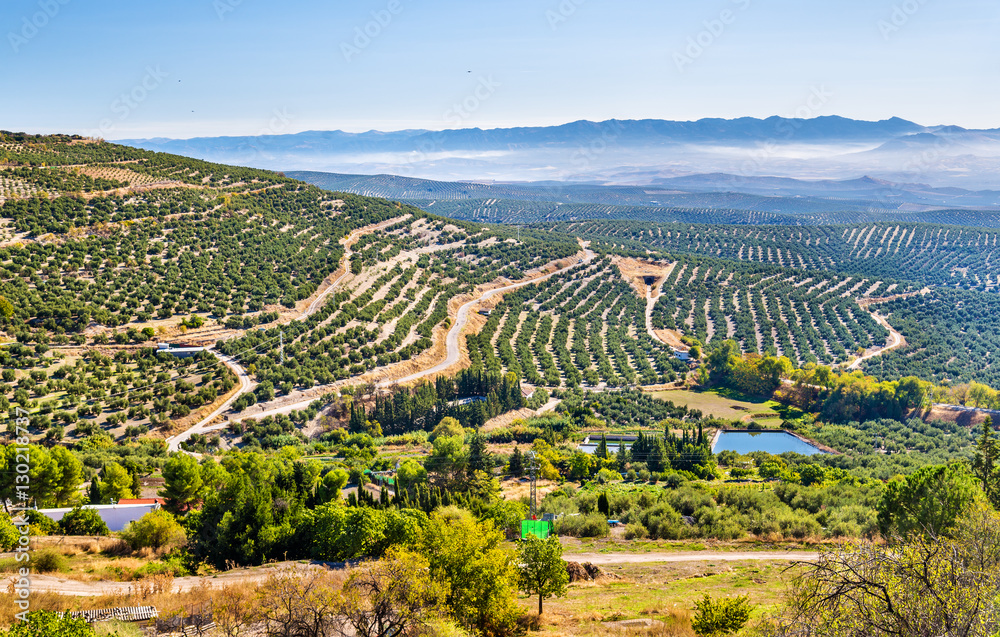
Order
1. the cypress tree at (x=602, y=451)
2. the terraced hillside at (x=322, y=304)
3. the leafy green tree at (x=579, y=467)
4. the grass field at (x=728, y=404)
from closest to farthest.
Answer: the leafy green tree at (x=579, y=467) → the cypress tree at (x=602, y=451) → the terraced hillside at (x=322, y=304) → the grass field at (x=728, y=404)

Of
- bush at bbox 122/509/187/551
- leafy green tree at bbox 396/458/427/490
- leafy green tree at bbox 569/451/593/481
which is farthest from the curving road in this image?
bush at bbox 122/509/187/551

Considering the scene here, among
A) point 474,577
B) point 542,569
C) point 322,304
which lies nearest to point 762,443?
point 322,304

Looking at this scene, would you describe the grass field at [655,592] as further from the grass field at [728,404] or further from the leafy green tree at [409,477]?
the grass field at [728,404]

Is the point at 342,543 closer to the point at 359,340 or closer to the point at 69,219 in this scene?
the point at 359,340

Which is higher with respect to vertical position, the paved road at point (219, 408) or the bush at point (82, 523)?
the bush at point (82, 523)

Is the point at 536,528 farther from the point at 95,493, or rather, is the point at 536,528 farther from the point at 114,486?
the point at 95,493

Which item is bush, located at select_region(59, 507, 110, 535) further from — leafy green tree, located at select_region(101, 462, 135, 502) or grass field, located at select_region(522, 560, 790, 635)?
grass field, located at select_region(522, 560, 790, 635)

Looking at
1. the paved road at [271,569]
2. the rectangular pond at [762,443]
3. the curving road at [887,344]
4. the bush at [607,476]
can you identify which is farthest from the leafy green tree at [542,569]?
the curving road at [887,344]
